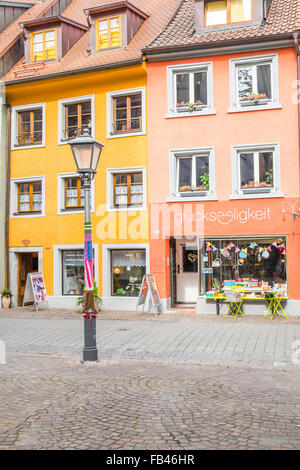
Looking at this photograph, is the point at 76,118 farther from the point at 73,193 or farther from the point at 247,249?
the point at 247,249

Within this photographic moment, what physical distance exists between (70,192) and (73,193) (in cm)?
13

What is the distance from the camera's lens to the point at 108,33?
1959cm

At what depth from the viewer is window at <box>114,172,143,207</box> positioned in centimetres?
1819

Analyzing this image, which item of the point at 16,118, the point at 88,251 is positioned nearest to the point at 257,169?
the point at 88,251

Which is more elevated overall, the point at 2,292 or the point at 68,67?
the point at 68,67

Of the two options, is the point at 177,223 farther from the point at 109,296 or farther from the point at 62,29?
the point at 62,29

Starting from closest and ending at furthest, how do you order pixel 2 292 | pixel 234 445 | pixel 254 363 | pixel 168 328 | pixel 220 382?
1. pixel 234 445
2. pixel 220 382
3. pixel 254 363
4. pixel 168 328
5. pixel 2 292

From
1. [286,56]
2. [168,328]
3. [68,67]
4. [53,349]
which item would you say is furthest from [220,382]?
[68,67]

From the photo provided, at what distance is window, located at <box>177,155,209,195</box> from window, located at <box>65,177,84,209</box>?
3.91 m

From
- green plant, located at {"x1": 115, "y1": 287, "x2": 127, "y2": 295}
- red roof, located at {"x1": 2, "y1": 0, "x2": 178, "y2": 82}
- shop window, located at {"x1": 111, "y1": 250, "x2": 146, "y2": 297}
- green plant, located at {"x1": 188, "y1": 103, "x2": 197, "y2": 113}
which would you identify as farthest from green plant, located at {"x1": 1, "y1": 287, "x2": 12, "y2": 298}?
green plant, located at {"x1": 188, "y1": 103, "x2": 197, "y2": 113}

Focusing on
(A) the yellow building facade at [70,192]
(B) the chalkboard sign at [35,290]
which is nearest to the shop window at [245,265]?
(A) the yellow building facade at [70,192]

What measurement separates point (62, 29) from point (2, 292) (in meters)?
10.5

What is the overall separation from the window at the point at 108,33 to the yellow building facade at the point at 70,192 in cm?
184

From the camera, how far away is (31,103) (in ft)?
65.4
